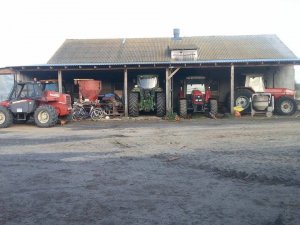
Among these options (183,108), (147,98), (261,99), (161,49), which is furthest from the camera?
(161,49)

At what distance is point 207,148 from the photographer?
325 inches

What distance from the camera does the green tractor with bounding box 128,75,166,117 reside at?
18.0 metres

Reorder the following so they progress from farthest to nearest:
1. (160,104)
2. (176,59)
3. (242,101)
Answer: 1. (176,59)
2. (242,101)
3. (160,104)

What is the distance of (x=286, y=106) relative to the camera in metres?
18.2

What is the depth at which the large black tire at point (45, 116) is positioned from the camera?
14008 millimetres

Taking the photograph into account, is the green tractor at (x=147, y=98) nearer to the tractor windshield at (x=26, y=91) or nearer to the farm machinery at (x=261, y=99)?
the farm machinery at (x=261, y=99)

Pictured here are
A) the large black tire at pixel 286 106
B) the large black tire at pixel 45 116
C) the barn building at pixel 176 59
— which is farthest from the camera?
the barn building at pixel 176 59

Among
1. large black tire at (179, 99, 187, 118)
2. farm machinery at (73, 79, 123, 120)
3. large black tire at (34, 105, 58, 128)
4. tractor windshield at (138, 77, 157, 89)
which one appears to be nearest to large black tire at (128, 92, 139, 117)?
tractor windshield at (138, 77, 157, 89)

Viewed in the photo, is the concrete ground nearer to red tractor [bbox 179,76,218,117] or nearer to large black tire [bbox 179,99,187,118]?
large black tire [bbox 179,99,187,118]

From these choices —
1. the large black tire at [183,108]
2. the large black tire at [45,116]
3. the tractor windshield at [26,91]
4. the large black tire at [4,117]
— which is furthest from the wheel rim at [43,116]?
the large black tire at [183,108]

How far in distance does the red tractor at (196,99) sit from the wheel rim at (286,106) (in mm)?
3583

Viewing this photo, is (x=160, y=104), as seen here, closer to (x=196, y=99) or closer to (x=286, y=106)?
(x=196, y=99)

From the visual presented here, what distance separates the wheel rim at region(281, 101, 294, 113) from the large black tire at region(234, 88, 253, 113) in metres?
1.72

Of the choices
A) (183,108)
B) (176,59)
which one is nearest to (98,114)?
(183,108)
